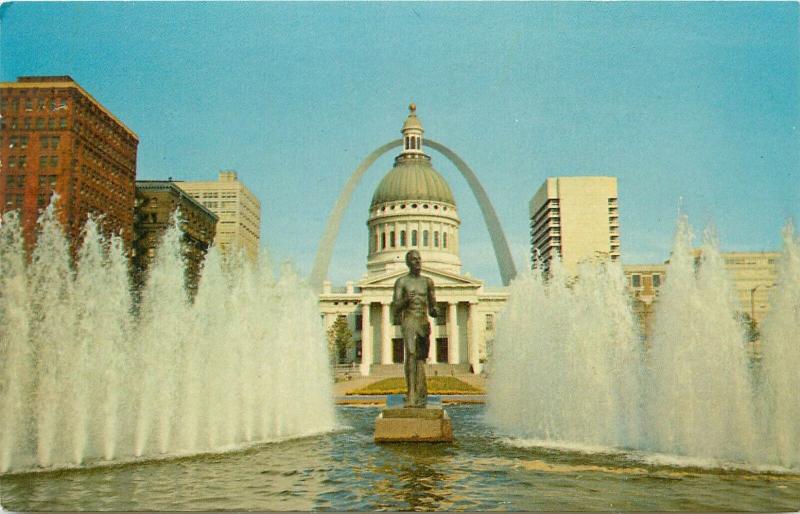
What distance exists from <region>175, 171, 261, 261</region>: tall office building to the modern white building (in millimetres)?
18534

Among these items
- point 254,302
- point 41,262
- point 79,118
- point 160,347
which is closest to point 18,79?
point 41,262

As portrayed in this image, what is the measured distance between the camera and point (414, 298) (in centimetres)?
1463

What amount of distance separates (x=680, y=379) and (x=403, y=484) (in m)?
6.62

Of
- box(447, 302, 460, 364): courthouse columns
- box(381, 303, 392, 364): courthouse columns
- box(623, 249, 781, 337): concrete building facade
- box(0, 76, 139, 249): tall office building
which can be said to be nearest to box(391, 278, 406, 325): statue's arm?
box(0, 76, 139, 249): tall office building

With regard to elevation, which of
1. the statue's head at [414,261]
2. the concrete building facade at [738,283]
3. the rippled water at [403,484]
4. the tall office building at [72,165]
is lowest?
the rippled water at [403,484]

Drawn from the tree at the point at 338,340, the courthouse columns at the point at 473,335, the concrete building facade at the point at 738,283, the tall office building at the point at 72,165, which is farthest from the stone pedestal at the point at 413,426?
the courthouse columns at the point at 473,335

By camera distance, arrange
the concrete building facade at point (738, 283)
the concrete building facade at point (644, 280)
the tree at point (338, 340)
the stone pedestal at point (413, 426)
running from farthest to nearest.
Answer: the tree at point (338, 340)
the concrete building facade at point (644, 280)
the concrete building facade at point (738, 283)
the stone pedestal at point (413, 426)

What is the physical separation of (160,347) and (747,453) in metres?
12.0

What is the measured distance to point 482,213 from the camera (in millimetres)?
98375

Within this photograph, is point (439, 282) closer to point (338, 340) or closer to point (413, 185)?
point (338, 340)

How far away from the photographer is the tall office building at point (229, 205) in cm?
10919

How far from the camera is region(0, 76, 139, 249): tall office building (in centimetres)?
4072

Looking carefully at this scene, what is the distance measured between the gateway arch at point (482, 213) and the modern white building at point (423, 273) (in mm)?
4662

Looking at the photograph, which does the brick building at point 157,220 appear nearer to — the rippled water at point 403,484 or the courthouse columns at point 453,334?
the courthouse columns at point 453,334
